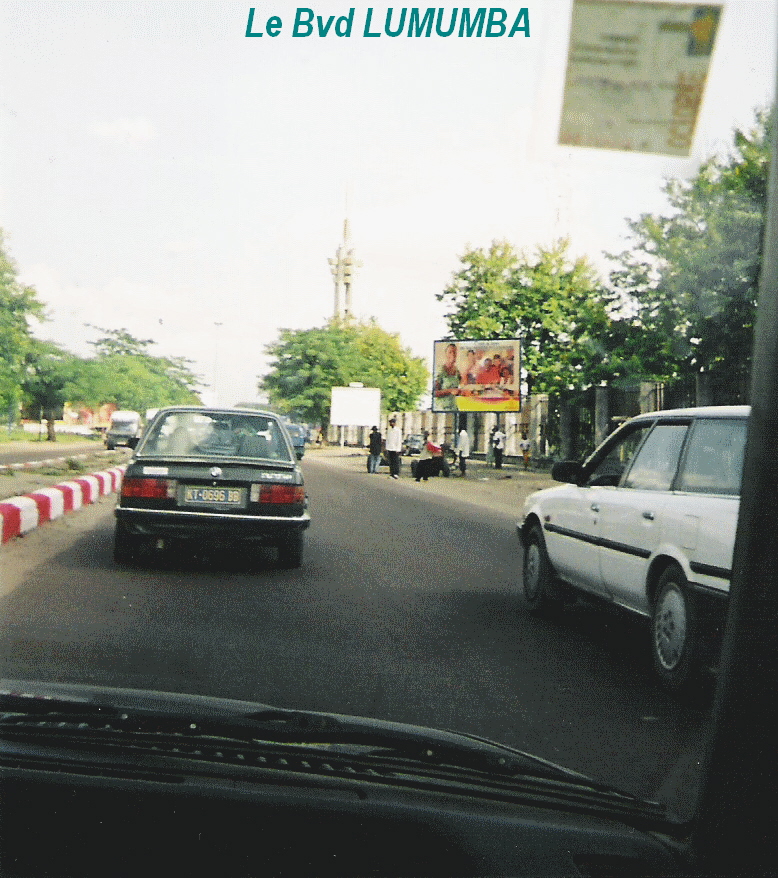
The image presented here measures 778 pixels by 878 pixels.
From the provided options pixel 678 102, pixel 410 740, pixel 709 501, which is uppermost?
pixel 678 102

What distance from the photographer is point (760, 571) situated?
110 cm

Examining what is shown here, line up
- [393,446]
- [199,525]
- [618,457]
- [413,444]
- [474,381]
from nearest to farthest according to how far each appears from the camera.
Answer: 1. [618,457]
2. [199,525]
3. [393,446]
4. [474,381]
5. [413,444]

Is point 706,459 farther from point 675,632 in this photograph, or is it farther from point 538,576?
point 538,576

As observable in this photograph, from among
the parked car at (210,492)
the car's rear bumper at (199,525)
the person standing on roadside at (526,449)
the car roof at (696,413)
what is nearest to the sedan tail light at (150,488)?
the parked car at (210,492)

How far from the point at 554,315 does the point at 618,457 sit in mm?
14077

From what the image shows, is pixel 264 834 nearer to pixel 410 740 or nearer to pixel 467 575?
pixel 410 740

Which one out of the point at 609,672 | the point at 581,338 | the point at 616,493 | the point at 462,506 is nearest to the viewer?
the point at 609,672

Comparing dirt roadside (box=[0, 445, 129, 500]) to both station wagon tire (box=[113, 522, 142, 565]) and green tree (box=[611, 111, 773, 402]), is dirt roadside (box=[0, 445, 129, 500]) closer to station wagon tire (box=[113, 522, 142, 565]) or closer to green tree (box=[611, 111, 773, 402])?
station wagon tire (box=[113, 522, 142, 565])

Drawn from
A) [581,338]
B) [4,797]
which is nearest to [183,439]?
[581,338]

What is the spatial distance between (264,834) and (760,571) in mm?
666

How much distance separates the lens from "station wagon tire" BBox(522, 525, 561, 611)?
21.1 ft

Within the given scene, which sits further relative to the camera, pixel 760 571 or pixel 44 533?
pixel 44 533

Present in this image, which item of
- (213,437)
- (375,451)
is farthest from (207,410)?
(375,451)

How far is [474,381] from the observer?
3988cm
